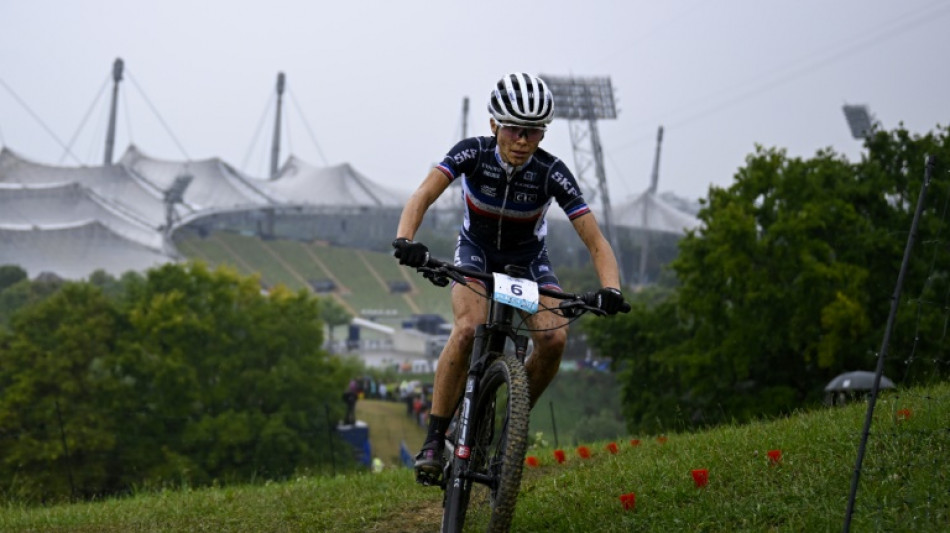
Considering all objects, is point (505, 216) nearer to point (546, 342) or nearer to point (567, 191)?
point (567, 191)

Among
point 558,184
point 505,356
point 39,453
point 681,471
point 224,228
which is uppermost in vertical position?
point 224,228

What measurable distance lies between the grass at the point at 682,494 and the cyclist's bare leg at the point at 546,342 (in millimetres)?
898

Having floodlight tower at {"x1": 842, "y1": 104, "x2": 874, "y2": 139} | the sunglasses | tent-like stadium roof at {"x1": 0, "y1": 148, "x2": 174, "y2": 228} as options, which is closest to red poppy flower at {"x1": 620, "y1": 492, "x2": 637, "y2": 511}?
the sunglasses

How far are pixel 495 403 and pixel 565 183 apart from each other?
1.40 metres

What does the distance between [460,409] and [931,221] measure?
111 feet

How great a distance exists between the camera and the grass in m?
6.53

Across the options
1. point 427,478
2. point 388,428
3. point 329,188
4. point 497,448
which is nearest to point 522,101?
point 497,448

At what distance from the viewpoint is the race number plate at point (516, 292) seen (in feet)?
21.8

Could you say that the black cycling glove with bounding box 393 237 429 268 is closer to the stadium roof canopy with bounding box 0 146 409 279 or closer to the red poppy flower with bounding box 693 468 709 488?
the red poppy flower with bounding box 693 468 709 488

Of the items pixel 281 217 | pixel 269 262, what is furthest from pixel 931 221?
pixel 281 217

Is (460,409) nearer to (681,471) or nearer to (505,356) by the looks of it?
(505,356)

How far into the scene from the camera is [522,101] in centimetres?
699

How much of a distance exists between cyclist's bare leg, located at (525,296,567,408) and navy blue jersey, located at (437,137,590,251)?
0.54 meters

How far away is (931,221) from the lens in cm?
3769
